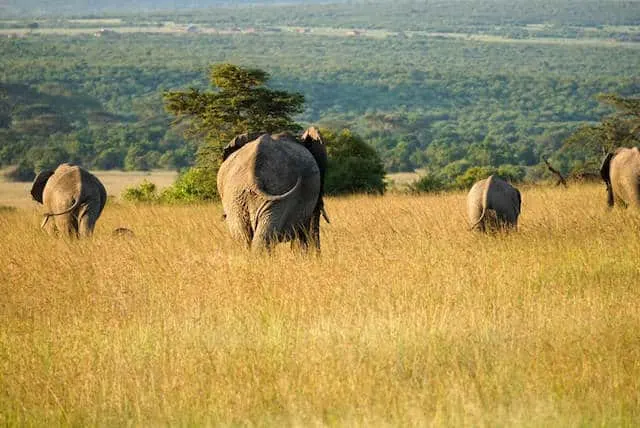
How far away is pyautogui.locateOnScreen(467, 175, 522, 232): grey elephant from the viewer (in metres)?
13.1

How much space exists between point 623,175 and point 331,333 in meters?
8.06

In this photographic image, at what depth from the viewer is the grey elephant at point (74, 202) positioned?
1391cm

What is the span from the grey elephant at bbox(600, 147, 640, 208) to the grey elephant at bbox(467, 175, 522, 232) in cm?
195

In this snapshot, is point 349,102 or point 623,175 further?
point 349,102

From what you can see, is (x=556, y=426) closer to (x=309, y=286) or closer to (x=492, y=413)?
(x=492, y=413)

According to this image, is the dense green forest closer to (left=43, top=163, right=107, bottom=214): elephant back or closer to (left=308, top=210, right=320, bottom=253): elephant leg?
(left=43, top=163, right=107, bottom=214): elephant back

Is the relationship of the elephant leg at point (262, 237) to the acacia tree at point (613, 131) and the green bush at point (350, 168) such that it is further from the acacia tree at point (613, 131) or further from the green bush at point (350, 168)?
the acacia tree at point (613, 131)

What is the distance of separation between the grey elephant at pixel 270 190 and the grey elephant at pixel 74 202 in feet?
11.6

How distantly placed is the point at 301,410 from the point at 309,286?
2922mm

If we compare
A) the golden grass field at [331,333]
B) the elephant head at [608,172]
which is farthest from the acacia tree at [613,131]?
the golden grass field at [331,333]

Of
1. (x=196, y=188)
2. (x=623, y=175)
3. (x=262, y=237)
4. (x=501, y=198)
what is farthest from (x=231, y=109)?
(x=262, y=237)

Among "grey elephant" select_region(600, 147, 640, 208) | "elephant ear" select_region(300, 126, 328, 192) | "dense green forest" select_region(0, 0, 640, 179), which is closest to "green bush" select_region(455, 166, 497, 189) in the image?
"dense green forest" select_region(0, 0, 640, 179)

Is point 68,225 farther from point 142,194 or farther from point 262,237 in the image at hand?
point 142,194

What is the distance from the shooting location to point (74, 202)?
1391 cm
